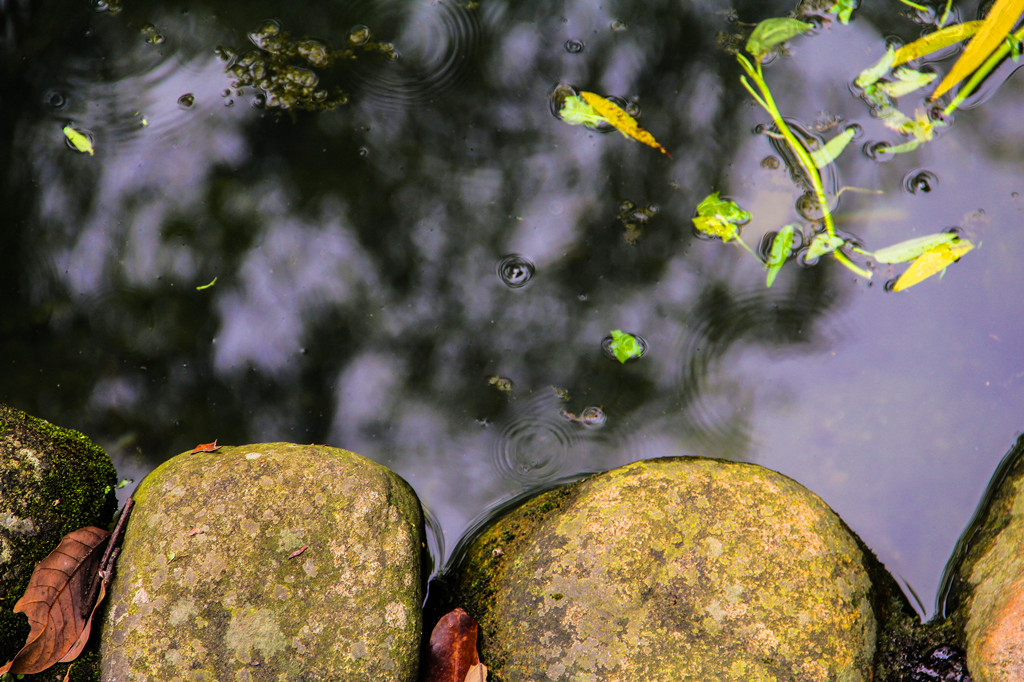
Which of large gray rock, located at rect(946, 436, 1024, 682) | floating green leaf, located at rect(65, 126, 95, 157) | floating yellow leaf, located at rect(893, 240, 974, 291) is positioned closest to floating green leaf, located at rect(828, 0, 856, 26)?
floating yellow leaf, located at rect(893, 240, 974, 291)

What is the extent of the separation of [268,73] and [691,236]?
210cm

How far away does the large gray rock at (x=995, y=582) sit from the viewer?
2.01m

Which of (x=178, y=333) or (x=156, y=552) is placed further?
(x=178, y=333)

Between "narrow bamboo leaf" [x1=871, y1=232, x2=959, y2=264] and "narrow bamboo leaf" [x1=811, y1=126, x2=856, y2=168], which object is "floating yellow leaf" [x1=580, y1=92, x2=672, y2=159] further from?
"narrow bamboo leaf" [x1=871, y1=232, x2=959, y2=264]

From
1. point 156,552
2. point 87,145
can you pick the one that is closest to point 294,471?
point 156,552

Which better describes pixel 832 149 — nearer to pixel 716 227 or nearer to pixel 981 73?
pixel 716 227

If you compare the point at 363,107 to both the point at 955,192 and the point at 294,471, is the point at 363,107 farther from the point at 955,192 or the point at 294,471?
the point at 955,192

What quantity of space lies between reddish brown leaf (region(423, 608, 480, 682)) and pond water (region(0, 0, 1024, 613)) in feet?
1.72

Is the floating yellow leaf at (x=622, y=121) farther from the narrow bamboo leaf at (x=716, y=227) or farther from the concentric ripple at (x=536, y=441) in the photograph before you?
the concentric ripple at (x=536, y=441)

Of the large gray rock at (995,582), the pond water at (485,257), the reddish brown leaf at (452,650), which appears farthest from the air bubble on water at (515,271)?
the large gray rock at (995,582)

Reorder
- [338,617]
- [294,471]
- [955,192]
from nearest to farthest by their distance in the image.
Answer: [338,617] → [294,471] → [955,192]

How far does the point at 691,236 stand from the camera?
113 inches

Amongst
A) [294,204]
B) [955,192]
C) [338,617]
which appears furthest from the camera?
[294,204]

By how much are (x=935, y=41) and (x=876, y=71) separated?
11.2 inches
